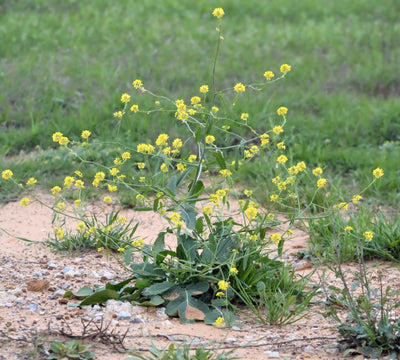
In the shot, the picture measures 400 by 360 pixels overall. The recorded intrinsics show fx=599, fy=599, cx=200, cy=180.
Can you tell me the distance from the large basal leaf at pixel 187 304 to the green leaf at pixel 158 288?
4cm

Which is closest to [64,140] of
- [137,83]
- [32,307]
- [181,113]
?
[137,83]

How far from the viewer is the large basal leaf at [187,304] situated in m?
2.78

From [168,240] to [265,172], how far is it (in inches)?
49.6

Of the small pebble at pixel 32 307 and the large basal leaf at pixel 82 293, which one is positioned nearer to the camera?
the small pebble at pixel 32 307

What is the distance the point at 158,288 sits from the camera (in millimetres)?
2848

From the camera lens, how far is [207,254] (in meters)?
2.91

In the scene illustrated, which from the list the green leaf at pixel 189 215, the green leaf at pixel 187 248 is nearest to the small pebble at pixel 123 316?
the green leaf at pixel 187 248

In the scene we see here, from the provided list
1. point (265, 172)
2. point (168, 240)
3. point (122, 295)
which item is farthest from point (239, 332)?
point (265, 172)

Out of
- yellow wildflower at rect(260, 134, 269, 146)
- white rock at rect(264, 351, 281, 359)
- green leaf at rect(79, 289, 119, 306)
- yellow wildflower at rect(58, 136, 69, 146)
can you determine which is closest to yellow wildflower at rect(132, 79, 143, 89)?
yellow wildflower at rect(58, 136, 69, 146)

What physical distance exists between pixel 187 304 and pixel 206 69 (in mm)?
4616

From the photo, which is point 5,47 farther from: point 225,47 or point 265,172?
point 265,172

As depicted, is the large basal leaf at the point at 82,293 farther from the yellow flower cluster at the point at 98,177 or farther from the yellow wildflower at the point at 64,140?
the yellow wildflower at the point at 64,140

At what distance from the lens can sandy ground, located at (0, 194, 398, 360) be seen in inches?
97.0

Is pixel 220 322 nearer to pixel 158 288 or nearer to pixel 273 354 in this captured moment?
pixel 273 354
